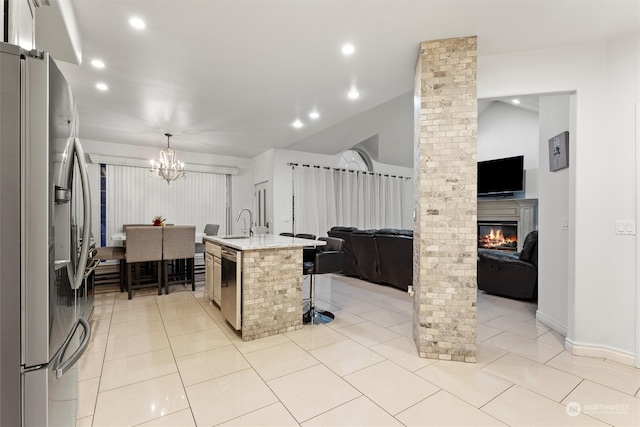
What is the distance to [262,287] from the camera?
2.86 m

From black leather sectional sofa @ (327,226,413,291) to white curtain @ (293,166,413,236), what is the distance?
1324 mm

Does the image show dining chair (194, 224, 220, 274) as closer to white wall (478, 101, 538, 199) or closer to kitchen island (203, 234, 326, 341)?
kitchen island (203, 234, 326, 341)

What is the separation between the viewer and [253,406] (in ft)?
5.95

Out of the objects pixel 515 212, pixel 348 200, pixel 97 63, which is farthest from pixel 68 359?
pixel 515 212

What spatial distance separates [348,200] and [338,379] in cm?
554

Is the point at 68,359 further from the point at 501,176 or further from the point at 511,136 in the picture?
the point at 511,136

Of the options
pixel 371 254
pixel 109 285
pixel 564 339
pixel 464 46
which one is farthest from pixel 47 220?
pixel 109 285

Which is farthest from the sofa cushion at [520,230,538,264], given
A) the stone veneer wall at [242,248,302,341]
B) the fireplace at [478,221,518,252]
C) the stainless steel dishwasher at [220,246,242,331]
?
the stainless steel dishwasher at [220,246,242,331]

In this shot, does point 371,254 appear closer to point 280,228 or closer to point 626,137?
point 280,228

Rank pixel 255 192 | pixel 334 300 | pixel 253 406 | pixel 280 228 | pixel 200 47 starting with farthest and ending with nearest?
pixel 255 192, pixel 280 228, pixel 334 300, pixel 200 47, pixel 253 406

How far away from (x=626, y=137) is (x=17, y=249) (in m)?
3.71

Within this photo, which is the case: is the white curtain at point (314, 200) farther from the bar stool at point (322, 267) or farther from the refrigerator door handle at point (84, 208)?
the refrigerator door handle at point (84, 208)

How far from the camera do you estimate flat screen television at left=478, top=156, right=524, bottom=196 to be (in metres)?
6.74

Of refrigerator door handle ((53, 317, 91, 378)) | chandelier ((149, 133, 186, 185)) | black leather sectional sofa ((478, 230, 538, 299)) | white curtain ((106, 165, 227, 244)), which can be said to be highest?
chandelier ((149, 133, 186, 185))
